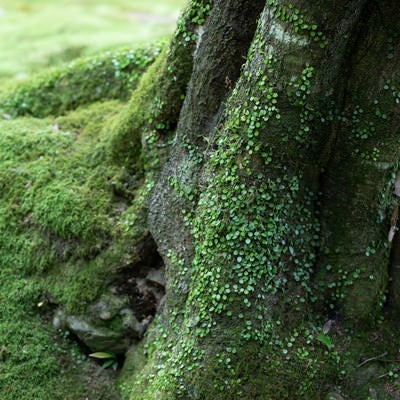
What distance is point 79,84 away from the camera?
5.77 meters

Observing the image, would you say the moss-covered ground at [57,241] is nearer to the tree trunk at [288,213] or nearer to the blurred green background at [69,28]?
the tree trunk at [288,213]

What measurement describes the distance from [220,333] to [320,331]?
28.0 inches

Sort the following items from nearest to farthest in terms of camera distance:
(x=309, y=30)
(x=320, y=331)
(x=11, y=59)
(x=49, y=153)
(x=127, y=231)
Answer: (x=309, y=30), (x=320, y=331), (x=127, y=231), (x=49, y=153), (x=11, y=59)

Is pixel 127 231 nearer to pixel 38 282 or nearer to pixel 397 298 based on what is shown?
pixel 38 282

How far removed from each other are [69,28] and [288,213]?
1013cm

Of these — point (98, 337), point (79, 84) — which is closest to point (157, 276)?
point (98, 337)

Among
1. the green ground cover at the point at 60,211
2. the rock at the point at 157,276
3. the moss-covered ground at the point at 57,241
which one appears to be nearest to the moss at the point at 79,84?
the green ground cover at the point at 60,211

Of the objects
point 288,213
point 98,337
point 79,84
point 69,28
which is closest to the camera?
point 288,213

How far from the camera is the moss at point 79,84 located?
5.47 meters

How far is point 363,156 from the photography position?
344cm

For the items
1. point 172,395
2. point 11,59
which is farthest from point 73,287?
point 11,59

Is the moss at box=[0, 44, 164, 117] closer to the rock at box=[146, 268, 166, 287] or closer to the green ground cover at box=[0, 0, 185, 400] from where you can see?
the green ground cover at box=[0, 0, 185, 400]

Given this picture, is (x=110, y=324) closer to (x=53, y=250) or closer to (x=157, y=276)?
(x=157, y=276)

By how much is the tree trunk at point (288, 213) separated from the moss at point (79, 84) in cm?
180
